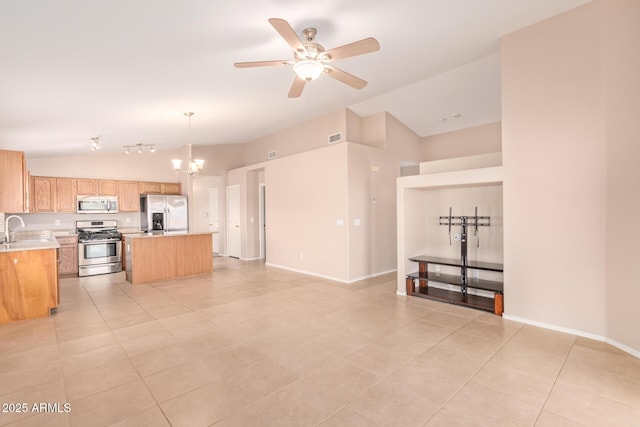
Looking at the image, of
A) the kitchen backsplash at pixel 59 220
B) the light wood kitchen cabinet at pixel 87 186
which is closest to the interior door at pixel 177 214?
the kitchen backsplash at pixel 59 220

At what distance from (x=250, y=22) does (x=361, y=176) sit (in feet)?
12.3

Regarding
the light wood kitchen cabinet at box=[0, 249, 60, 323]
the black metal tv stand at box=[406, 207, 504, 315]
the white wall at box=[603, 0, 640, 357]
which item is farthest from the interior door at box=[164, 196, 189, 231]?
the white wall at box=[603, 0, 640, 357]

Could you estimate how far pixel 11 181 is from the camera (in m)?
4.26

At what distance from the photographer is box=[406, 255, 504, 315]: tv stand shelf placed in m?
4.29

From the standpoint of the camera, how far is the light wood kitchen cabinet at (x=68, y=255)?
6652 mm

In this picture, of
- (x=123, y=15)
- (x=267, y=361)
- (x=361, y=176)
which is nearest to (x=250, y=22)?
(x=123, y=15)

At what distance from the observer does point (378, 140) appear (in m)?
6.79

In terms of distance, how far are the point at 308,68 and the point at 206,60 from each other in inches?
54.3

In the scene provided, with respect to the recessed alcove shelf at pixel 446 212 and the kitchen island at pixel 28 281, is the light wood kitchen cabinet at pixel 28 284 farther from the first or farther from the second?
the recessed alcove shelf at pixel 446 212

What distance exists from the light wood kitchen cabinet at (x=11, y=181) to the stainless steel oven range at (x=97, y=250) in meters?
2.73

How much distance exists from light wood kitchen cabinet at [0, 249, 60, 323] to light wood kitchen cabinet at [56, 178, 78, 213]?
3577 mm

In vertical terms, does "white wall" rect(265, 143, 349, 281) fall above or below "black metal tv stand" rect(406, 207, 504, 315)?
above

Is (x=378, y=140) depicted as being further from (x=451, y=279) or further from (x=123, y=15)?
(x=123, y=15)

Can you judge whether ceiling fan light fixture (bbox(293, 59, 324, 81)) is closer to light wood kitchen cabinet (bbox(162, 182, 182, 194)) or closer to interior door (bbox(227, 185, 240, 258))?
interior door (bbox(227, 185, 240, 258))
